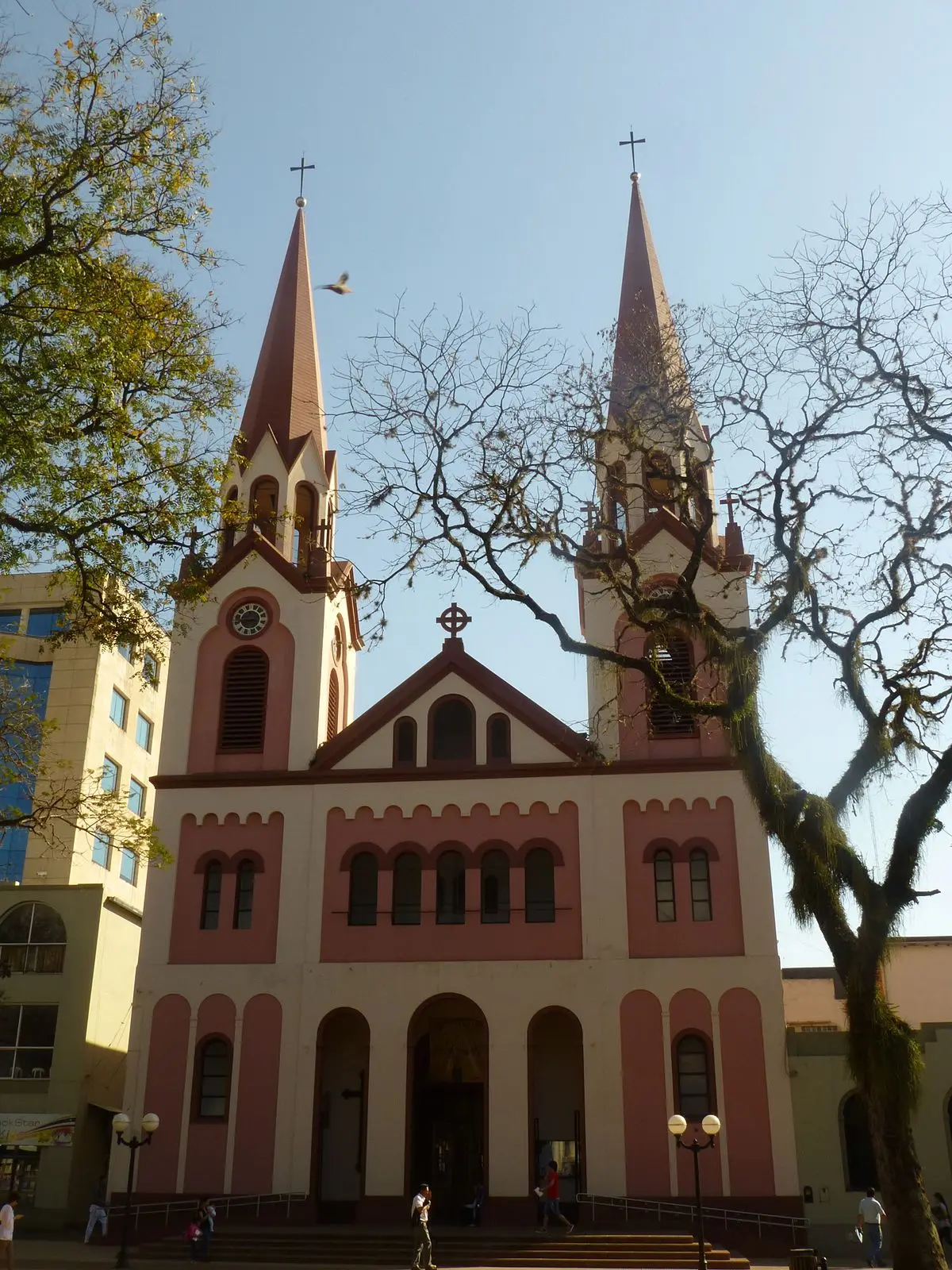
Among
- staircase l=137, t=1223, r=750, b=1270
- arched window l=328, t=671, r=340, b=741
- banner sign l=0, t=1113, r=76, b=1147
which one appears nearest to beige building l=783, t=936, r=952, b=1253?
staircase l=137, t=1223, r=750, b=1270

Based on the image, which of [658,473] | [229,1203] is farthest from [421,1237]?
[658,473]

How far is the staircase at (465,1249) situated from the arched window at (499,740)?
10.4m

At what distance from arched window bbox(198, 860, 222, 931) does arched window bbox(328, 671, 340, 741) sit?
15.0 feet

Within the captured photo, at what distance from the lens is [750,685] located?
15.9 m

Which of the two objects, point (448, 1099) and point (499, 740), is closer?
point (448, 1099)

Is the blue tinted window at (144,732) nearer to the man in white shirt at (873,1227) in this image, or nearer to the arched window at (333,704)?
the arched window at (333,704)

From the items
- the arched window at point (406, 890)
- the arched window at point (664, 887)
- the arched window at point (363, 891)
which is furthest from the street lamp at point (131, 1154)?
the arched window at point (664, 887)

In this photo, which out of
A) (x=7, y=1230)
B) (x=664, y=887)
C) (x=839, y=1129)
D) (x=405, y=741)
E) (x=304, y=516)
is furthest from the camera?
(x=304, y=516)

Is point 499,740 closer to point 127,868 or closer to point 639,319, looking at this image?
point 639,319

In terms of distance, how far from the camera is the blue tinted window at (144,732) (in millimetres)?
47781

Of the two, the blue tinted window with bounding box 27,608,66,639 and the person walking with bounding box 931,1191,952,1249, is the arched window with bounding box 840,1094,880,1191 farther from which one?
the blue tinted window with bounding box 27,608,66,639

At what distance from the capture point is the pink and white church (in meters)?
26.1

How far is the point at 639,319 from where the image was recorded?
2914 centimetres

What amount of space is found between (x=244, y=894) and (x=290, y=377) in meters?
14.9
